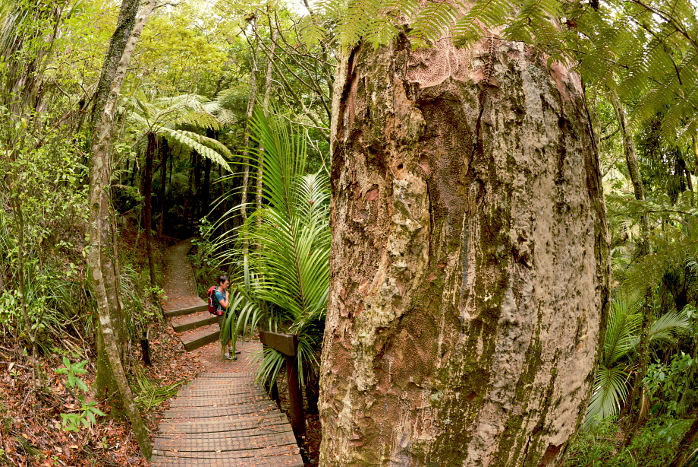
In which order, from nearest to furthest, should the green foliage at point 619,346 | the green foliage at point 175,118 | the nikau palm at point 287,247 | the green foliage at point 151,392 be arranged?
the nikau palm at point 287,247 → the green foliage at point 619,346 → the green foliage at point 151,392 → the green foliage at point 175,118

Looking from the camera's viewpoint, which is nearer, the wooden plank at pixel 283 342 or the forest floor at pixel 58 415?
the forest floor at pixel 58 415

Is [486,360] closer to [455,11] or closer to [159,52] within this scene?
[455,11]

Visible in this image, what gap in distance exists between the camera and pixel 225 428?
4.78 m

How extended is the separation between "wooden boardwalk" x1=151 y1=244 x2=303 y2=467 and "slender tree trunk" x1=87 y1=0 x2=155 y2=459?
41cm

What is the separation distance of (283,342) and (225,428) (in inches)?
49.3

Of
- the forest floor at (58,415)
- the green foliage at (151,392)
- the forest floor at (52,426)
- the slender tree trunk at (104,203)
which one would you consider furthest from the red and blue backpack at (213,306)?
the slender tree trunk at (104,203)

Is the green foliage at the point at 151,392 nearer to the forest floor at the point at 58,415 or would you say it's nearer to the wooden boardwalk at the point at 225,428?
the forest floor at the point at 58,415

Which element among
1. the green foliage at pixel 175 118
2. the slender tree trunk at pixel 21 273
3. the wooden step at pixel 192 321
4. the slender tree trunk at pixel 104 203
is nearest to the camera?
the slender tree trunk at pixel 21 273

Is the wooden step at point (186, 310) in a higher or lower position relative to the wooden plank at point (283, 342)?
lower

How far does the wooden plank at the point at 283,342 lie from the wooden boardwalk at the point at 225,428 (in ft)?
2.83

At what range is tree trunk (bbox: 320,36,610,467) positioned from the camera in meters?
1.04

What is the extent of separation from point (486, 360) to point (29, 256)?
5584 millimetres

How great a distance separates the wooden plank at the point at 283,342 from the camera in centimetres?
420

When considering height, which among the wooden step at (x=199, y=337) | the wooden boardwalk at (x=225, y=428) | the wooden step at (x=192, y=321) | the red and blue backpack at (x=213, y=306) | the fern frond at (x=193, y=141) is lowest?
the wooden step at (x=199, y=337)
